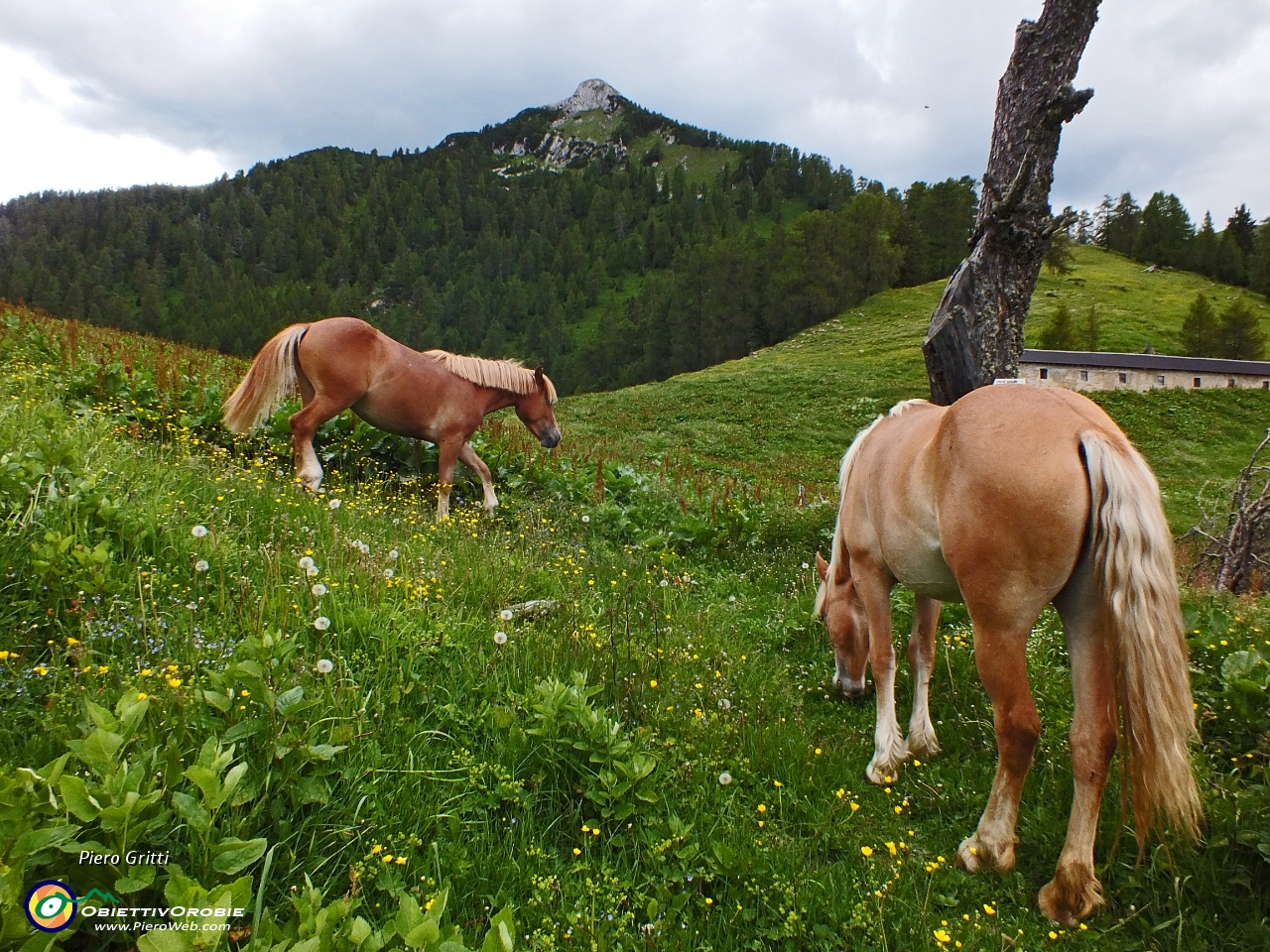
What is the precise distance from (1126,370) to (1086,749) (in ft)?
168

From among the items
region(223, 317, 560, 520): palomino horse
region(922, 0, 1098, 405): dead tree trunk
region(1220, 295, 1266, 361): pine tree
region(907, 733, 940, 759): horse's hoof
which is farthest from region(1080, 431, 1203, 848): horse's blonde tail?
region(1220, 295, 1266, 361): pine tree

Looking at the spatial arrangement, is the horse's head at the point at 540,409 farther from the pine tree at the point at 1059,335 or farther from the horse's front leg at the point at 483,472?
the pine tree at the point at 1059,335

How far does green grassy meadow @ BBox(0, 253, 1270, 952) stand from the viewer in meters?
1.99

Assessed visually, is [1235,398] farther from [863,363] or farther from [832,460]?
[832,460]

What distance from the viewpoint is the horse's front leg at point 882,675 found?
3967 mm

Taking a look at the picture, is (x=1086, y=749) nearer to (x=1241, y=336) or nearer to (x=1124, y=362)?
(x=1124, y=362)

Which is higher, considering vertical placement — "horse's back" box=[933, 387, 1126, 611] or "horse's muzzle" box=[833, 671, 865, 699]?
"horse's back" box=[933, 387, 1126, 611]

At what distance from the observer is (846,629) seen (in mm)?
4824

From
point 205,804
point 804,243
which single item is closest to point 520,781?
point 205,804

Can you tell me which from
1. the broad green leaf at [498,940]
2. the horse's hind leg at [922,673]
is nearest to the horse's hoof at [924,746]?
the horse's hind leg at [922,673]

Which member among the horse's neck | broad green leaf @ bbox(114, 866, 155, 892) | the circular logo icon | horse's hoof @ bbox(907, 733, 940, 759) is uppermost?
the horse's neck

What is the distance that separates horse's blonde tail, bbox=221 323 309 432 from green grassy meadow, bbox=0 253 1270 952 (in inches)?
39.2

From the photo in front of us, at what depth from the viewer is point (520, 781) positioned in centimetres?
287

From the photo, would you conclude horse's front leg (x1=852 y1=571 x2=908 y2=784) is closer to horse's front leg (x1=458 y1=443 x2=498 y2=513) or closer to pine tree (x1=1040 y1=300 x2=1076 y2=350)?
horse's front leg (x1=458 y1=443 x2=498 y2=513)
